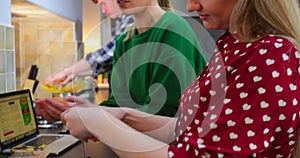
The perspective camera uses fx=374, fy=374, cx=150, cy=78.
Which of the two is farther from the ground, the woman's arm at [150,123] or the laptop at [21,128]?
the woman's arm at [150,123]

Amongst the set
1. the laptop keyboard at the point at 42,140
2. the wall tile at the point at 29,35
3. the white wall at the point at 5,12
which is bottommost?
the laptop keyboard at the point at 42,140

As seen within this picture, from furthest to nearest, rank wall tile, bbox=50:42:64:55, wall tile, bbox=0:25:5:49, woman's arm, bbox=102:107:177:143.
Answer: wall tile, bbox=50:42:64:55 < wall tile, bbox=0:25:5:49 < woman's arm, bbox=102:107:177:143

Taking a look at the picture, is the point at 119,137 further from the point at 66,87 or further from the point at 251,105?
the point at 66,87

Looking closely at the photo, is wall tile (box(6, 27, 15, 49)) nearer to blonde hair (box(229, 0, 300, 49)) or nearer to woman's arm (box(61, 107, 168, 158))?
woman's arm (box(61, 107, 168, 158))

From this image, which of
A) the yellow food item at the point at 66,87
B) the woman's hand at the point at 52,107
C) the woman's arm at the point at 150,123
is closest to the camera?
the woman's arm at the point at 150,123

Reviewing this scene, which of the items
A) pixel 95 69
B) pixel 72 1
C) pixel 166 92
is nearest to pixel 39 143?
pixel 95 69

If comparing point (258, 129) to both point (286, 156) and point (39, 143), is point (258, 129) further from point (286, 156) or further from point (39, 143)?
point (39, 143)

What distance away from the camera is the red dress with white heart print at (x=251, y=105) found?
47 cm

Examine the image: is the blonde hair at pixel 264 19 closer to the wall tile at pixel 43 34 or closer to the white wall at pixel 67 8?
the white wall at pixel 67 8

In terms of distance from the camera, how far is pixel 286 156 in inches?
21.0

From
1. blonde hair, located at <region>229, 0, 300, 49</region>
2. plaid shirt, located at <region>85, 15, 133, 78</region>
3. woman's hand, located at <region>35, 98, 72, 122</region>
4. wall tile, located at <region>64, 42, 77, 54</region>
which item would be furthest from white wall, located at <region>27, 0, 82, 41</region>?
blonde hair, located at <region>229, 0, 300, 49</region>

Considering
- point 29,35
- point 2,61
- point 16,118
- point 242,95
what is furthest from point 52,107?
point 29,35

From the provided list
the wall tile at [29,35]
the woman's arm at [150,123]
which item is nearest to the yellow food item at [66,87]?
the woman's arm at [150,123]

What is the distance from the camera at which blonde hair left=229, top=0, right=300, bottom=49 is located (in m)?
0.50
